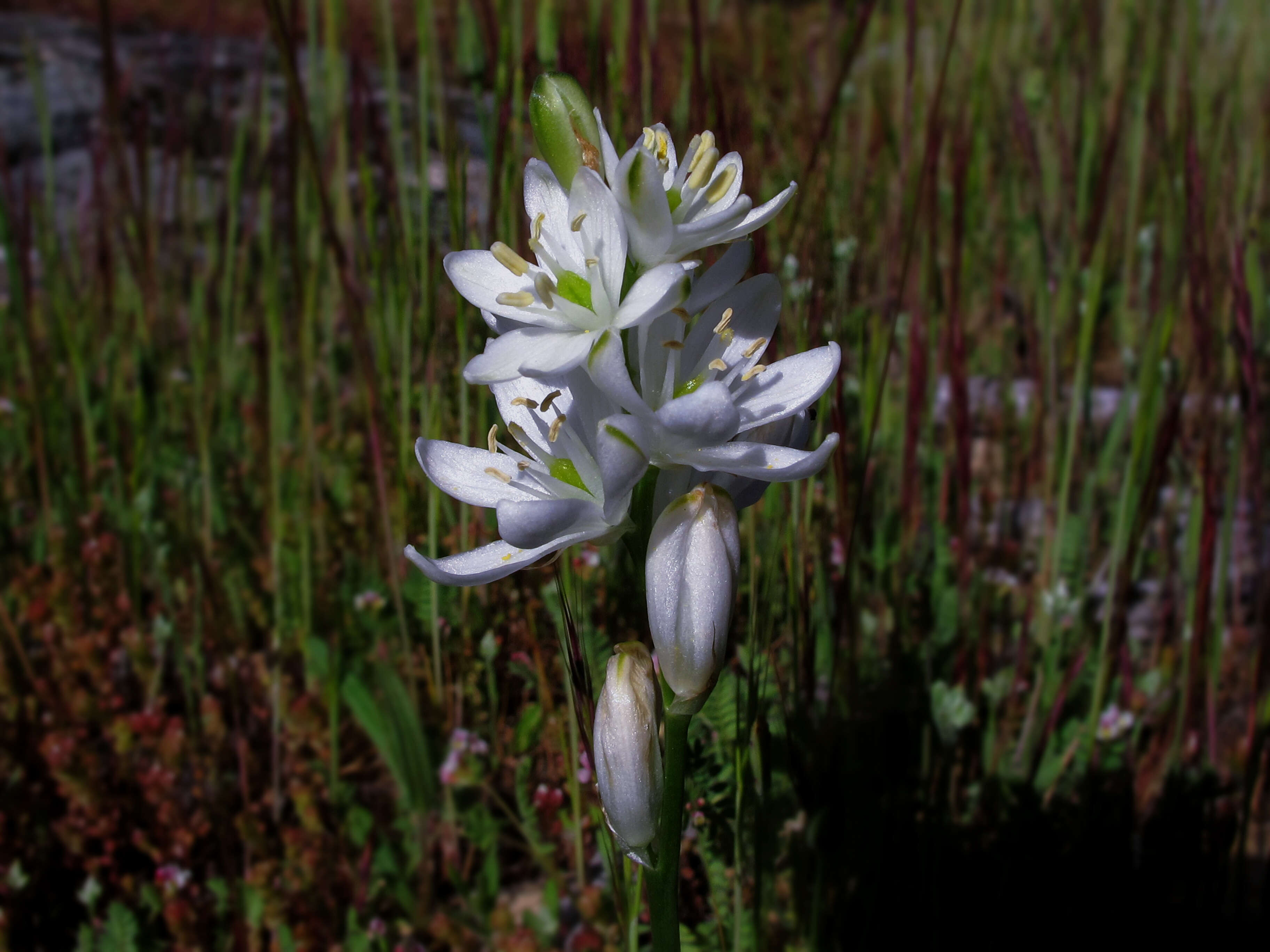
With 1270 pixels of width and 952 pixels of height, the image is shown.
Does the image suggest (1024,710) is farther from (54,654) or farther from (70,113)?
(70,113)

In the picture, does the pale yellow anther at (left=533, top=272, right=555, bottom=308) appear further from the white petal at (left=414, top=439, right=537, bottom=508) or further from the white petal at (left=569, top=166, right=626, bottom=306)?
the white petal at (left=414, top=439, right=537, bottom=508)

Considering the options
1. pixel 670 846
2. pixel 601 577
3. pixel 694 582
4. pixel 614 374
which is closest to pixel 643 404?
pixel 614 374

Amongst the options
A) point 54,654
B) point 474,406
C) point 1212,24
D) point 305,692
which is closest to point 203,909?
point 305,692

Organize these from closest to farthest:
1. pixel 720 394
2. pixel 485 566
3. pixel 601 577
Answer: pixel 720 394
pixel 485 566
pixel 601 577

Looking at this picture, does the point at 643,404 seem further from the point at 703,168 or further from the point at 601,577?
the point at 601,577

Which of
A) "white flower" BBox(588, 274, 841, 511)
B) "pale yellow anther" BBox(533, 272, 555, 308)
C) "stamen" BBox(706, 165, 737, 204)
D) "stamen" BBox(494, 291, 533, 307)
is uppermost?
"stamen" BBox(706, 165, 737, 204)

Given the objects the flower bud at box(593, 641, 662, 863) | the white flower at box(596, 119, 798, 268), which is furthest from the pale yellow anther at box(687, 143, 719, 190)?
the flower bud at box(593, 641, 662, 863)
